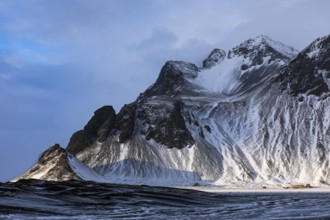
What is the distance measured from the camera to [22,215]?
43031 millimetres

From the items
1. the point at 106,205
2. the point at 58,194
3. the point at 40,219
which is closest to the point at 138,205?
the point at 106,205

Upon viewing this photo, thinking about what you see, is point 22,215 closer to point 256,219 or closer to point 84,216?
point 84,216

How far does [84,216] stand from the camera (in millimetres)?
44500

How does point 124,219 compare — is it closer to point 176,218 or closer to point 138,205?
point 176,218

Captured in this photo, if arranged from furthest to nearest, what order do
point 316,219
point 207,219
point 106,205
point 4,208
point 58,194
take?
point 58,194
point 106,205
point 4,208
point 207,219
point 316,219

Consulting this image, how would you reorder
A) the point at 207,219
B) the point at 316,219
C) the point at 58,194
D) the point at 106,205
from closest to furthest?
the point at 316,219 < the point at 207,219 < the point at 106,205 < the point at 58,194

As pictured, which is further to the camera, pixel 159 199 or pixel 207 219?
pixel 159 199

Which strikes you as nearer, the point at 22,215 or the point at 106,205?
the point at 22,215

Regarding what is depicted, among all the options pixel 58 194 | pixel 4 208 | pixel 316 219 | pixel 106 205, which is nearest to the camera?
pixel 316 219

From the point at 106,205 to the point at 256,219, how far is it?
69.7 feet

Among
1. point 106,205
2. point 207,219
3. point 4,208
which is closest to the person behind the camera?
point 207,219

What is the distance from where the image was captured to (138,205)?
59656mm

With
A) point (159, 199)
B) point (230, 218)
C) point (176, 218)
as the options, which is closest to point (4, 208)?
point (176, 218)

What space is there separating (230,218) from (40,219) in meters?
14.9
